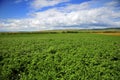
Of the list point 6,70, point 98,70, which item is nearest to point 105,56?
point 98,70

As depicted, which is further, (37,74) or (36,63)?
(36,63)

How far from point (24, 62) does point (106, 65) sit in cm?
469

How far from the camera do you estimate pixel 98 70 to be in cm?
511

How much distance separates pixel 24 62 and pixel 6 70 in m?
1.11

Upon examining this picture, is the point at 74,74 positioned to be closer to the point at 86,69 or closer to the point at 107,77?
the point at 86,69

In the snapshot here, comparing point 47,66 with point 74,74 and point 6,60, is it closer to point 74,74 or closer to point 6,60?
point 74,74

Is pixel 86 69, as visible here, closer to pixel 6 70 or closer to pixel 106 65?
pixel 106 65

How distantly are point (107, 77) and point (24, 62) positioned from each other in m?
4.61

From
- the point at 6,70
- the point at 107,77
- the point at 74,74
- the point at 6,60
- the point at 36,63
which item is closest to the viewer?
the point at 107,77

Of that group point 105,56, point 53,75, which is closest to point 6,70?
point 53,75

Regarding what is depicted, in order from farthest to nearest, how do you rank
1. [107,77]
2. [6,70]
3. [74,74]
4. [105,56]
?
[105,56] < [6,70] < [74,74] < [107,77]

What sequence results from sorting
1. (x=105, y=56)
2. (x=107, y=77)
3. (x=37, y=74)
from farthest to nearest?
(x=105, y=56) → (x=37, y=74) → (x=107, y=77)

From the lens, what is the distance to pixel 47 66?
5875mm

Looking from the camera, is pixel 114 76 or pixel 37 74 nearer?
pixel 114 76
